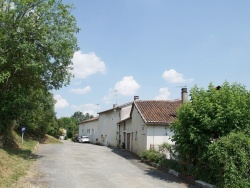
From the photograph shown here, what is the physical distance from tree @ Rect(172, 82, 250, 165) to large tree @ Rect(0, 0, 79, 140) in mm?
9694

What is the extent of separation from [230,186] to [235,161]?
109 cm

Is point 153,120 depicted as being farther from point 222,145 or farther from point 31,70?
point 222,145

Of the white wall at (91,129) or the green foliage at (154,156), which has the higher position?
the white wall at (91,129)

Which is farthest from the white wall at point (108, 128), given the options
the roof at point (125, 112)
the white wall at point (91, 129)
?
the white wall at point (91, 129)

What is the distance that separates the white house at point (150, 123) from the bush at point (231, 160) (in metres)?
11.5

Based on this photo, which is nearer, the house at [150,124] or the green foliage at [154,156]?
the green foliage at [154,156]

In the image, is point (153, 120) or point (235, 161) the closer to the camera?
point (235, 161)

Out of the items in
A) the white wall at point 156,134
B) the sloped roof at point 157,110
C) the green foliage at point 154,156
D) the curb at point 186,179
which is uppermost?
the sloped roof at point 157,110

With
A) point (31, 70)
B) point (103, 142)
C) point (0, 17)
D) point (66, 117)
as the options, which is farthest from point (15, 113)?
point (66, 117)

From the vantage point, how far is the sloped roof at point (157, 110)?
96.1 ft

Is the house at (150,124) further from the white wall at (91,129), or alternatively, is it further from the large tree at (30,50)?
the white wall at (91,129)

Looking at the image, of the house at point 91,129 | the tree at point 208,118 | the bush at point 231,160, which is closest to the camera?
the bush at point 231,160

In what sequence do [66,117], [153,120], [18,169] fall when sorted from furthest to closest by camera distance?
[66,117] < [153,120] < [18,169]

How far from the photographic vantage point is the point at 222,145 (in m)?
14.3
